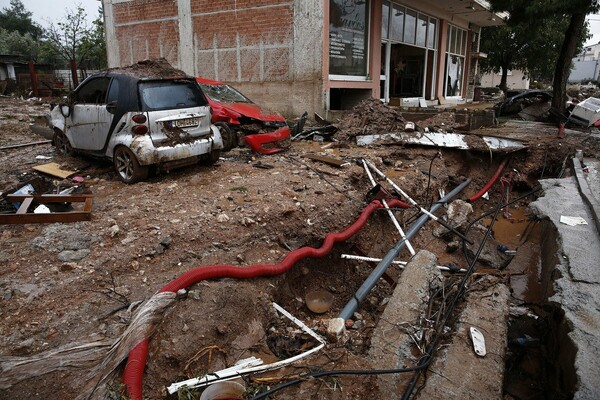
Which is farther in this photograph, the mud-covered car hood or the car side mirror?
the mud-covered car hood

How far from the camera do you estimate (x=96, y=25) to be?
27.4 m

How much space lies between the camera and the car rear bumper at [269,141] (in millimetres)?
8164

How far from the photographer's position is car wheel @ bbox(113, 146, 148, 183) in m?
6.02

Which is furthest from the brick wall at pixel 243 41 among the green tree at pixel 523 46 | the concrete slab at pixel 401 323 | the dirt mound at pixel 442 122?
the green tree at pixel 523 46

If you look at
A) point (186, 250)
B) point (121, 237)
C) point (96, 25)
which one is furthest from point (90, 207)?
point (96, 25)

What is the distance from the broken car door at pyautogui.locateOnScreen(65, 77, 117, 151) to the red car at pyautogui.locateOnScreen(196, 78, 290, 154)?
2.39 m

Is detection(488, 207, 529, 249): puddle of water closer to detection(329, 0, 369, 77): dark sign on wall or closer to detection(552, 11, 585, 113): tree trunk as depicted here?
detection(329, 0, 369, 77): dark sign on wall

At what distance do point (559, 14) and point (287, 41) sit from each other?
877cm

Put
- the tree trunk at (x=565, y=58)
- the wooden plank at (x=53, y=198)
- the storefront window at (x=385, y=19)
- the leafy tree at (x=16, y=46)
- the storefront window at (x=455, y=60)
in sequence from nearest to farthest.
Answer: the wooden plank at (x=53, y=198) < the tree trunk at (x=565, y=58) < the storefront window at (x=385, y=19) < the storefront window at (x=455, y=60) < the leafy tree at (x=16, y=46)

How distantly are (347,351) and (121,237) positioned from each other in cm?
280

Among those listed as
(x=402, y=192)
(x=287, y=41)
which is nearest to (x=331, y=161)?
(x=402, y=192)

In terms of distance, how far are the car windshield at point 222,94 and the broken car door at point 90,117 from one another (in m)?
2.67

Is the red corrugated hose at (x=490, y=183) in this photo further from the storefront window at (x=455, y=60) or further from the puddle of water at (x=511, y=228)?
the storefront window at (x=455, y=60)

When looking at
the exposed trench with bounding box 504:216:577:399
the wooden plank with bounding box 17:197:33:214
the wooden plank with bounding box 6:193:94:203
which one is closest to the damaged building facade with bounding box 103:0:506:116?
the wooden plank with bounding box 6:193:94:203
